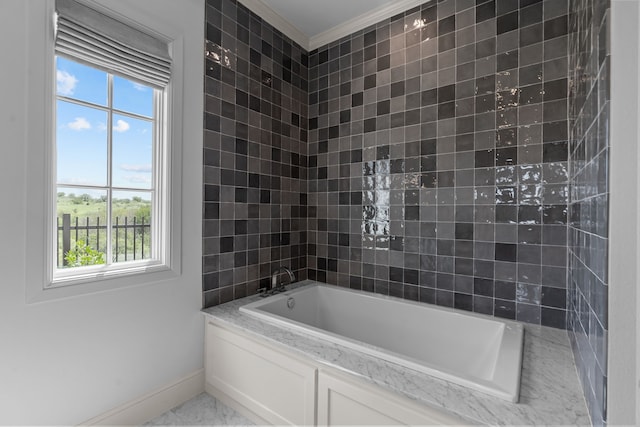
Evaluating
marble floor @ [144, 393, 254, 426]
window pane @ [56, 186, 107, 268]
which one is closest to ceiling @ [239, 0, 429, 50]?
window pane @ [56, 186, 107, 268]

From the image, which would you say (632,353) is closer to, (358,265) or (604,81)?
(604,81)

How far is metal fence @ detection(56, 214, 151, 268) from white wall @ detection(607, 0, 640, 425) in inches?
86.2

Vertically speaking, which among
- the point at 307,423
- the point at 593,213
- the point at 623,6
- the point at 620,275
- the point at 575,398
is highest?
the point at 623,6

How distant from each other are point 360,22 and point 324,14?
0.31 m

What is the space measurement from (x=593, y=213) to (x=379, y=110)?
5.59 feet

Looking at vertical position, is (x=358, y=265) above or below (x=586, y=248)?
below

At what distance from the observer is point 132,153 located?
179 cm

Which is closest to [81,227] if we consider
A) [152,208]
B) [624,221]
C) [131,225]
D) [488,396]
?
[131,225]

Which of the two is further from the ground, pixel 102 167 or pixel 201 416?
pixel 102 167

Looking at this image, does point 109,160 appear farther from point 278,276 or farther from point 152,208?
point 278,276

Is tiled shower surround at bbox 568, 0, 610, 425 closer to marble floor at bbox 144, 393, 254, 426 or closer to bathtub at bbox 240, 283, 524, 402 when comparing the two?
bathtub at bbox 240, 283, 524, 402

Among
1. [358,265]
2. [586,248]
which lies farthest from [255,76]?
[586,248]

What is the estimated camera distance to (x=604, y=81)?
A: 34.0 inches

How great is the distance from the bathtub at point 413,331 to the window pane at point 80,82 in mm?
1531
